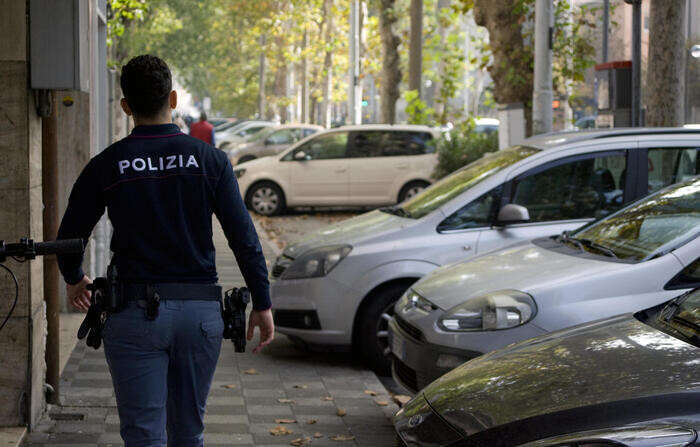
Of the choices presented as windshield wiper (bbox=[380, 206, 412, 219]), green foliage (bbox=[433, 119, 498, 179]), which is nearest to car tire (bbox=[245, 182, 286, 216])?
green foliage (bbox=[433, 119, 498, 179])

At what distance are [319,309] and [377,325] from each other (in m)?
0.42

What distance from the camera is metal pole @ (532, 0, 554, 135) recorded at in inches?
511

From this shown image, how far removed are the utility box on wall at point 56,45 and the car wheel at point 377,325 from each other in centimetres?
282

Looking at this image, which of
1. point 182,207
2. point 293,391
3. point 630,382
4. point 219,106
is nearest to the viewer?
point 630,382

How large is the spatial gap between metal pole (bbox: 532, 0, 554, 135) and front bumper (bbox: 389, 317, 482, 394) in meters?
6.94

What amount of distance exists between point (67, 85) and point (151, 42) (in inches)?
1727

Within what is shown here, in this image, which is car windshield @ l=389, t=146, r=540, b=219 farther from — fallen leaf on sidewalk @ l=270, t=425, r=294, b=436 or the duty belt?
the duty belt

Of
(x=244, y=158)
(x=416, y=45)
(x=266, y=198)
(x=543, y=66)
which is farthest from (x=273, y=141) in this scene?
(x=543, y=66)

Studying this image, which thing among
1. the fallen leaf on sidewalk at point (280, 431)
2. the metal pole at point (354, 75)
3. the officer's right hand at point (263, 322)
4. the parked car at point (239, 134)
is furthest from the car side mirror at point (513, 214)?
the parked car at point (239, 134)

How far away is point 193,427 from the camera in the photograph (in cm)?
388

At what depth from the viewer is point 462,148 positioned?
1938 centimetres

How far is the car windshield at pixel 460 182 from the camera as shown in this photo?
26.8ft

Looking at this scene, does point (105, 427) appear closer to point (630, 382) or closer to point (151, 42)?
point (630, 382)

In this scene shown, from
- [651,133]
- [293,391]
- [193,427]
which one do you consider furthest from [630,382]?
[651,133]
